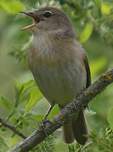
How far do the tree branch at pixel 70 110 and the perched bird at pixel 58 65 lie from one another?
1.18m

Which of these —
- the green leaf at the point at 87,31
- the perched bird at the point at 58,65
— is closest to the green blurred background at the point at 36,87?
the green leaf at the point at 87,31

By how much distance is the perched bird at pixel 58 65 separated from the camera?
447 cm

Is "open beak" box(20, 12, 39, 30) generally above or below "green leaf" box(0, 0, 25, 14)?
below

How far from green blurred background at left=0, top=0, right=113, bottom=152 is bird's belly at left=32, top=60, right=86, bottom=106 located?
0.20 metres

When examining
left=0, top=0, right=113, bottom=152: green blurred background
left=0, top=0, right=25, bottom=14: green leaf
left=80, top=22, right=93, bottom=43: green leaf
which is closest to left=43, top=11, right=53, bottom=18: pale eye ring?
left=0, top=0, right=113, bottom=152: green blurred background

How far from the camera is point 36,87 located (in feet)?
12.7

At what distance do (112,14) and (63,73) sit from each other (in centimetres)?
66

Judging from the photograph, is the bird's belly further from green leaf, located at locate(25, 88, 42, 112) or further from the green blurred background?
green leaf, located at locate(25, 88, 42, 112)

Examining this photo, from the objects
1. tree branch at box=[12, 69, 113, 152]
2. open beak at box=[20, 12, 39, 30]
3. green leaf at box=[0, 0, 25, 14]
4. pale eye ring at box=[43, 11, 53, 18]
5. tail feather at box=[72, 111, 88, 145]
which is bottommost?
tail feather at box=[72, 111, 88, 145]

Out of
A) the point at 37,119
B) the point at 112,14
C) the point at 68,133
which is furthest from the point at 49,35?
the point at 37,119

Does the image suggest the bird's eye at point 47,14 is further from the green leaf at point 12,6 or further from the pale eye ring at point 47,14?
the green leaf at point 12,6

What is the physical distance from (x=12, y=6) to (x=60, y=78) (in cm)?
76

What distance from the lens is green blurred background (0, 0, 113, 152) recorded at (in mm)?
3151

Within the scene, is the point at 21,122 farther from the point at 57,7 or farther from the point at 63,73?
the point at 57,7
